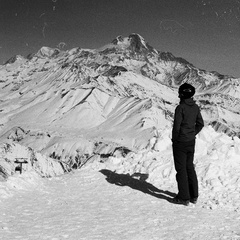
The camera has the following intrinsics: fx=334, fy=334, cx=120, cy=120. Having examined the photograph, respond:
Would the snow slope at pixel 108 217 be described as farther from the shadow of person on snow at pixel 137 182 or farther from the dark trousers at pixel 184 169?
the dark trousers at pixel 184 169

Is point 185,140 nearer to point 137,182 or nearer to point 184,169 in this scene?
point 184,169

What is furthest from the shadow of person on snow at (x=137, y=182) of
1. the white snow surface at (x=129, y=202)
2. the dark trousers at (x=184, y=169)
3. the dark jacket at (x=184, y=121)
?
the dark jacket at (x=184, y=121)

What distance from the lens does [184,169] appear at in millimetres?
10023

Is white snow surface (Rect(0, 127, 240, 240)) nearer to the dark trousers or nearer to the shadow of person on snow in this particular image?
the shadow of person on snow

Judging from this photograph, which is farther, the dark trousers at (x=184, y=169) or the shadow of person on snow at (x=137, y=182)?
the shadow of person on snow at (x=137, y=182)

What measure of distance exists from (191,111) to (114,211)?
12.1ft

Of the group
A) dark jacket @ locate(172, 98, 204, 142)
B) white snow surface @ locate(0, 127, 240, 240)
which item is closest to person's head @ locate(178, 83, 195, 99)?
dark jacket @ locate(172, 98, 204, 142)

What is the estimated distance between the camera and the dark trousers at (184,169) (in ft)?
32.6

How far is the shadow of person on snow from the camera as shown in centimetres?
1145

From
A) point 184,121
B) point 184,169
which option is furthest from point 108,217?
point 184,121

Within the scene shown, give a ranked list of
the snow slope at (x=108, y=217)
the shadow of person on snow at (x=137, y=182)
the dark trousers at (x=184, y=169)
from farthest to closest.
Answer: the shadow of person on snow at (x=137, y=182)
the dark trousers at (x=184, y=169)
the snow slope at (x=108, y=217)

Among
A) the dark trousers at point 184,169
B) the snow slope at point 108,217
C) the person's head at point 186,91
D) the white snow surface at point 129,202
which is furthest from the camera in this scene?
the dark trousers at point 184,169

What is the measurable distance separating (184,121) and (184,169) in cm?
144

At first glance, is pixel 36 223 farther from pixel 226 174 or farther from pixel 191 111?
pixel 226 174
